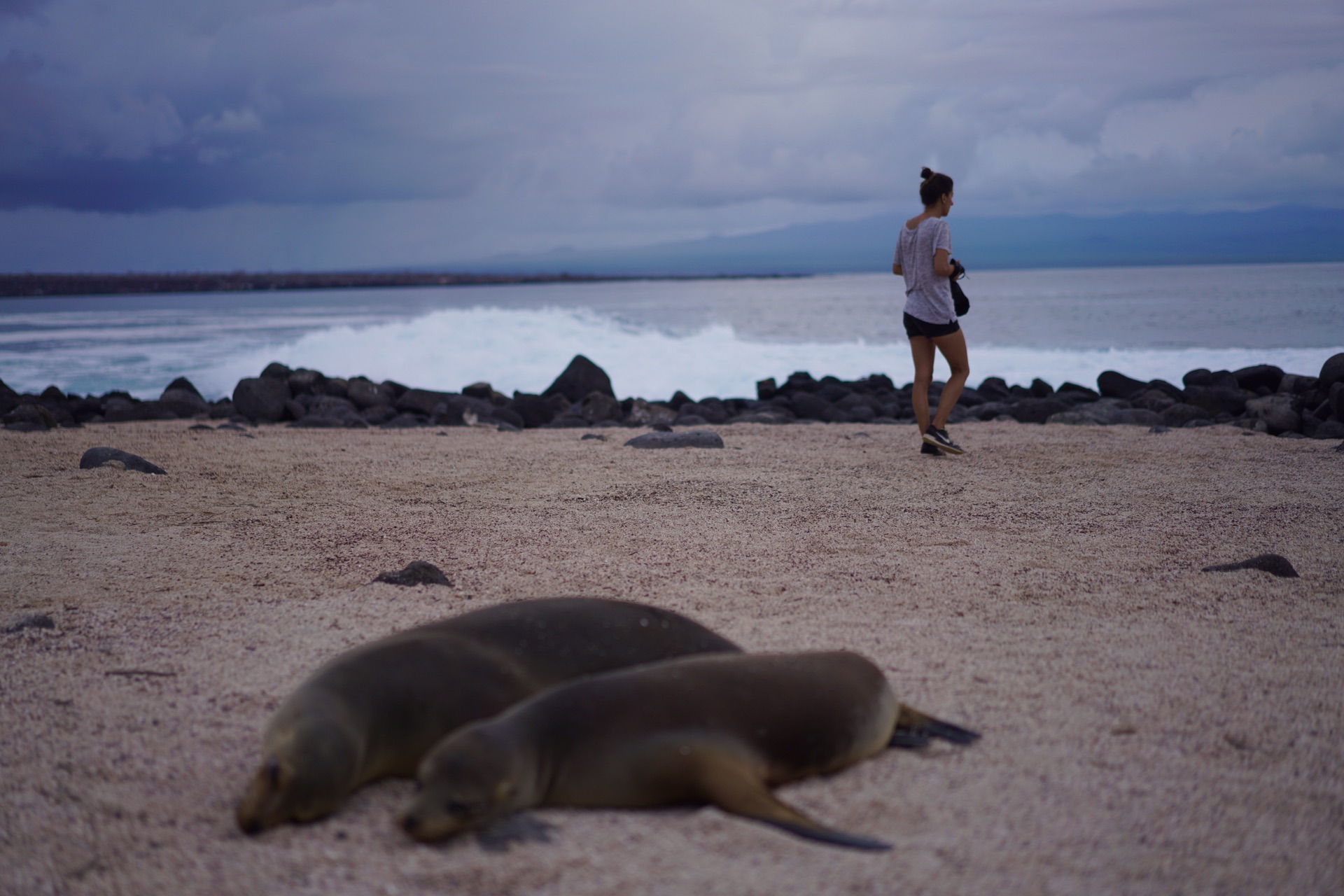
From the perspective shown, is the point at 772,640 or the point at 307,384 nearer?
the point at 772,640

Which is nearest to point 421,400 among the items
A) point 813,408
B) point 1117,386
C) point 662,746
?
point 813,408

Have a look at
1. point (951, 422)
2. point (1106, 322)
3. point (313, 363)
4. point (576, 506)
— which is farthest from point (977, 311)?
point (576, 506)

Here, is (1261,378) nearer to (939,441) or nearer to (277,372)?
(939,441)

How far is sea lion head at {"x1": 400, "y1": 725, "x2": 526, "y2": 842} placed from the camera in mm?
1696

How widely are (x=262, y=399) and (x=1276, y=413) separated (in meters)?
10.7

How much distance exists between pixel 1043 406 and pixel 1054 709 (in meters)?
8.39

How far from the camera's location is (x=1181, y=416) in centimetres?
959

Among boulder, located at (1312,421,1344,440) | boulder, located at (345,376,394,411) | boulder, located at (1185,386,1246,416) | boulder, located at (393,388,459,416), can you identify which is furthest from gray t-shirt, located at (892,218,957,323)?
boulder, located at (345,376,394,411)

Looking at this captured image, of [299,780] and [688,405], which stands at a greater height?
[688,405]

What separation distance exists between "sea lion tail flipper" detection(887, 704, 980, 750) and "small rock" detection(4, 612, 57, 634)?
8.76ft

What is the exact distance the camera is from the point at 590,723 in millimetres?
1864

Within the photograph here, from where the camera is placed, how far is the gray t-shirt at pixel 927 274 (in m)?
6.72

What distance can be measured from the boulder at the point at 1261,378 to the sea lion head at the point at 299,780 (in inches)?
522

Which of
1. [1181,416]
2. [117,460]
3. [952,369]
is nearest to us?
[117,460]
